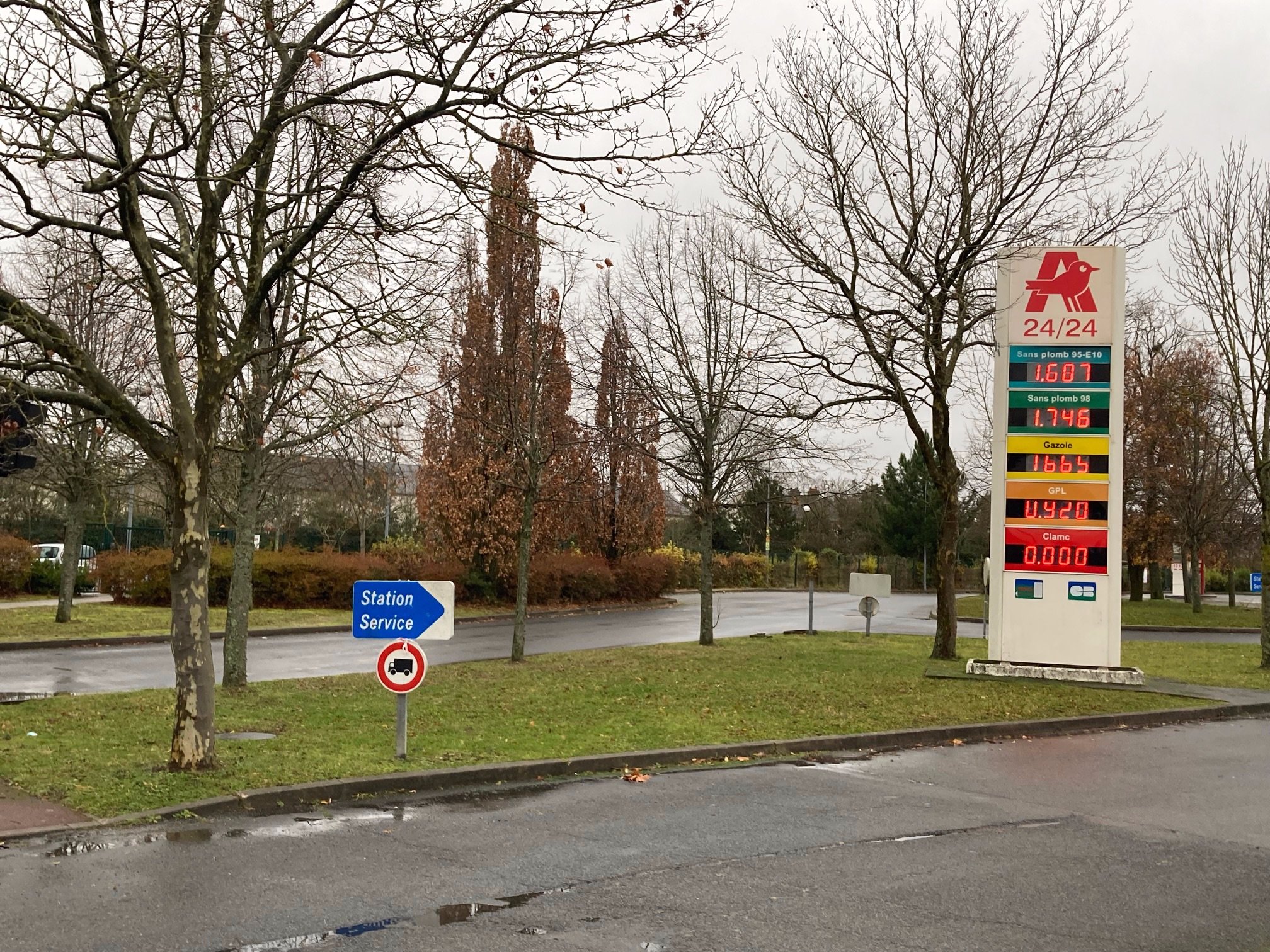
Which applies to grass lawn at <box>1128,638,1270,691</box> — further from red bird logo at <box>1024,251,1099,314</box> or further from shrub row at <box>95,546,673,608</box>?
shrub row at <box>95,546,673,608</box>

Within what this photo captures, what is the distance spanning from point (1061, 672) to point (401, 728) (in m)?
11.8

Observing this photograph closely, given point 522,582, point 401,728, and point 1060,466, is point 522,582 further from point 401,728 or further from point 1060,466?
point 401,728

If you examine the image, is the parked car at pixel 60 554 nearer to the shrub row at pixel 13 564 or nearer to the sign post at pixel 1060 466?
the shrub row at pixel 13 564

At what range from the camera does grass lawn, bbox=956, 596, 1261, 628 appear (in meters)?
36.3

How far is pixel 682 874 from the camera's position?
6527 millimetres

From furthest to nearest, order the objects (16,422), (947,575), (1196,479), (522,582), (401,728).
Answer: (1196,479), (947,575), (522,582), (401,728), (16,422)

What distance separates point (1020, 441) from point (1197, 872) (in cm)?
1176

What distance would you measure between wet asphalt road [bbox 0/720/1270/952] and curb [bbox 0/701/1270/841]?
26 centimetres

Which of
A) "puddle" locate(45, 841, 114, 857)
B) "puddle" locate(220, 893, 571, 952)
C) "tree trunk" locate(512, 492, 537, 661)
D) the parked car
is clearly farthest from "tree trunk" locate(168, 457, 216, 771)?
the parked car

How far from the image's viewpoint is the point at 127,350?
786 inches

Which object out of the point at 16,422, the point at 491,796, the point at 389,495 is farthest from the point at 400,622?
the point at 389,495

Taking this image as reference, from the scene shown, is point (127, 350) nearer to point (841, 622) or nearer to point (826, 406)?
point (826, 406)

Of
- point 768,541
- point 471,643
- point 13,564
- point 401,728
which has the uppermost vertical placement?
point 768,541

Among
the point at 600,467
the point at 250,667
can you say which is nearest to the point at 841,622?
the point at 600,467
